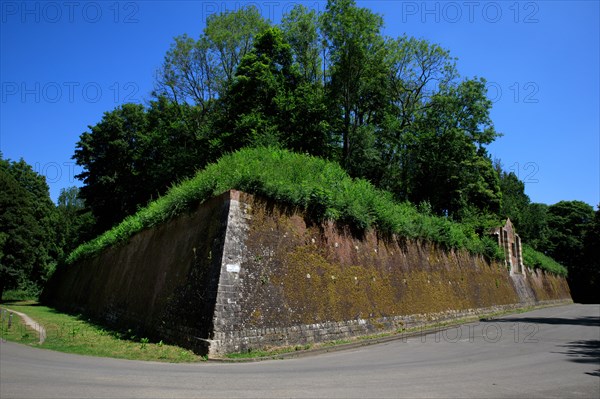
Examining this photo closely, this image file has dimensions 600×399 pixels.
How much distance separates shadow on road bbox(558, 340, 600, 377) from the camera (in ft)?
31.4

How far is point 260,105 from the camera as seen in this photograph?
1172 inches

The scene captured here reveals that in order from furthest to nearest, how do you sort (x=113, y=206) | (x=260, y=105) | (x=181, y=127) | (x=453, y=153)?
(x=113, y=206) → (x=181, y=127) → (x=453, y=153) → (x=260, y=105)

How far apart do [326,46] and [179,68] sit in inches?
562

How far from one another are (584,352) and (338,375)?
302 inches

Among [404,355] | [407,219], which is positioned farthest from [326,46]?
[404,355]

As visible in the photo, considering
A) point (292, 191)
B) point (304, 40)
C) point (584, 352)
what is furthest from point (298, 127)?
point (584, 352)

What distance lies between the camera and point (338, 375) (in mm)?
7871

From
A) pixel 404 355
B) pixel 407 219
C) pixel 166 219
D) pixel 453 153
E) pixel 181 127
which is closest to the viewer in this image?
pixel 404 355

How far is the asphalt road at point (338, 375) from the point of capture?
6297 millimetres

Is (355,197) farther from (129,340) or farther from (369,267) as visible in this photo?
(129,340)

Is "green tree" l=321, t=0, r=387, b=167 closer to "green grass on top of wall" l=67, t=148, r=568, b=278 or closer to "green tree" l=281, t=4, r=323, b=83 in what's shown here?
"green tree" l=281, t=4, r=323, b=83

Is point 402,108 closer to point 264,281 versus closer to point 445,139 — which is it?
point 445,139

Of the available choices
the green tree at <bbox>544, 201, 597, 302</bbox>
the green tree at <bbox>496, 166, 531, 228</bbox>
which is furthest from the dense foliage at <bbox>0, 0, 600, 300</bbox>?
the green tree at <bbox>544, 201, 597, 302</bbox>

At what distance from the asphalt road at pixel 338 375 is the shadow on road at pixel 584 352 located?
0.09 feet
